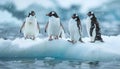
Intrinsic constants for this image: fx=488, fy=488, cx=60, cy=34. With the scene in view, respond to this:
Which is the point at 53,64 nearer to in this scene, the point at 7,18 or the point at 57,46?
the point at 57,46

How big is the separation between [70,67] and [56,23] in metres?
2.20

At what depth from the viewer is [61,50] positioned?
8.95 meters

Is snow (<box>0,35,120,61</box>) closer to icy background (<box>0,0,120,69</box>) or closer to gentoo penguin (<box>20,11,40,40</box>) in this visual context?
icy background (<box>0,0,120,69</box>)

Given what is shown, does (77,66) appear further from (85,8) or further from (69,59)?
(85,8)

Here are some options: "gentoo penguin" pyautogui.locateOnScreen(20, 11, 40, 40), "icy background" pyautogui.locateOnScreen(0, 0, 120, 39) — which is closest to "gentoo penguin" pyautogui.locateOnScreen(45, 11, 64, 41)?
"gentoo penguin" pyautogui.locateOnScreen(20, 11, 40, 40)

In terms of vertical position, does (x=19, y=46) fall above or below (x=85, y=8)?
below

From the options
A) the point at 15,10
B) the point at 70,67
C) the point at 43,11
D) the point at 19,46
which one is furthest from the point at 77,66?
the point at 15,10

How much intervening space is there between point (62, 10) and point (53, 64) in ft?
16.6

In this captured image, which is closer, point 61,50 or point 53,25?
point 61,50

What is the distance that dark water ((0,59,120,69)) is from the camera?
758 cm

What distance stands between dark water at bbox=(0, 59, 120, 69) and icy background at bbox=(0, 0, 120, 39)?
3.84 metres

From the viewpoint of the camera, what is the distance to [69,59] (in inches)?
346

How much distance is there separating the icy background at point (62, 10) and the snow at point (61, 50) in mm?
2845

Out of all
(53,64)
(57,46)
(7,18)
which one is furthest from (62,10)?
(53,64)
